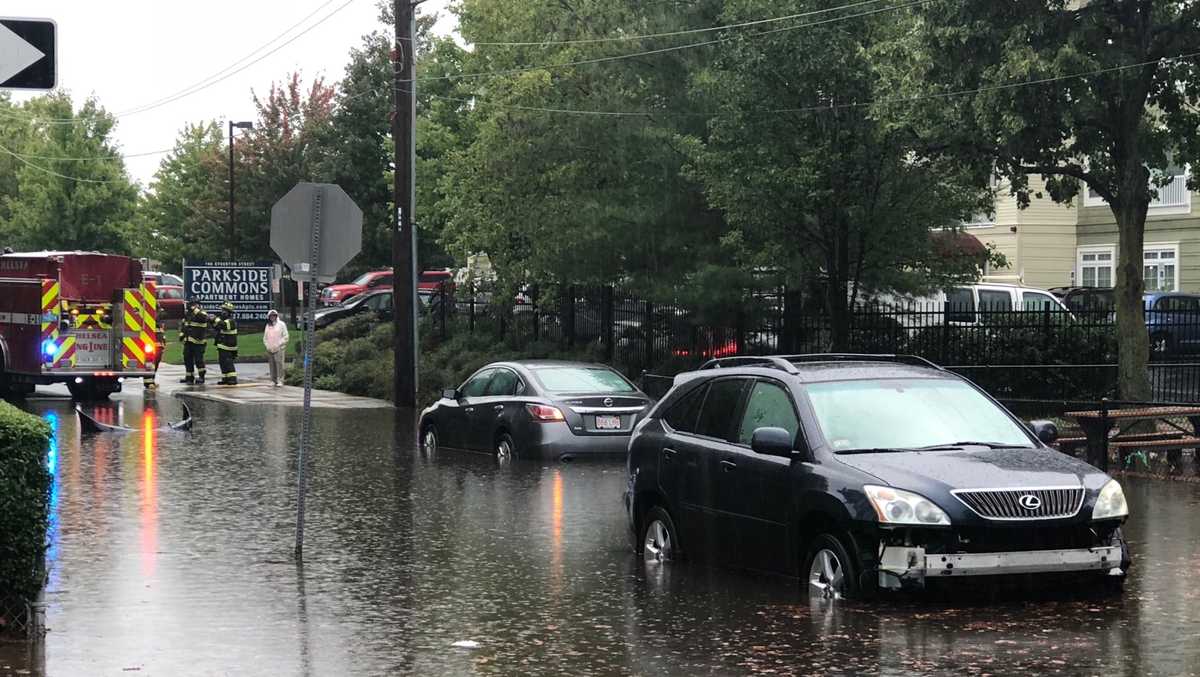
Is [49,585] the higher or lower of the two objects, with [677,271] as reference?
lower

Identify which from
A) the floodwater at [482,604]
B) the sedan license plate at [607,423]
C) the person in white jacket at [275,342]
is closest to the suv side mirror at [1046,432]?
the floodwater at [482,604]

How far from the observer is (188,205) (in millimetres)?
75500

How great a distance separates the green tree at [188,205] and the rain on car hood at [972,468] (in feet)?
202

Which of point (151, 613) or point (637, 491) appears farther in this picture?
point (637, 491)

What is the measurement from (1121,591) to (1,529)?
6646 millimetres

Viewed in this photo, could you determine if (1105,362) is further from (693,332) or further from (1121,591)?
(1121,591)

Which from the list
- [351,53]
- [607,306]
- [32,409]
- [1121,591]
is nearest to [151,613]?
[1121,591]

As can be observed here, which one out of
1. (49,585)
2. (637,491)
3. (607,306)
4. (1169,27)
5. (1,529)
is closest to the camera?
(1,529)

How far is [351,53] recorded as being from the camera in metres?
69.7

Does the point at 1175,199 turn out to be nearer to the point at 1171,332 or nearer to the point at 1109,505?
the point at 1171,332

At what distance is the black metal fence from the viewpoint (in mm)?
27047

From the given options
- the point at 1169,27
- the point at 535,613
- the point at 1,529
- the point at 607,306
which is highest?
the point at 1169,27

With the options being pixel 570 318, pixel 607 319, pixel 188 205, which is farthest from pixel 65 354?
pixel 188 205

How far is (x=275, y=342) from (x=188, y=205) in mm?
41427
